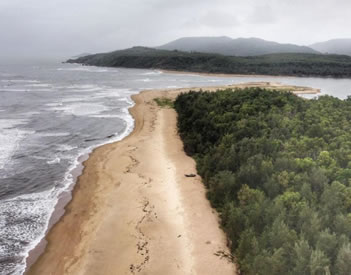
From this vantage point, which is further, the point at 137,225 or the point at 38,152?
the point at 38,152

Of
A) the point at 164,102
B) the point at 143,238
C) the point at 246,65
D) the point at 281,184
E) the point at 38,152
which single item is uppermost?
the point at 246,65

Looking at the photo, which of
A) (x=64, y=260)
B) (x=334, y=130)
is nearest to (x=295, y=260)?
(x=64, y=260)

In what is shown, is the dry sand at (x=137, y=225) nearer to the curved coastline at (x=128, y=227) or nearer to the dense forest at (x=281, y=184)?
the curved coastline at (x=128, y=227)

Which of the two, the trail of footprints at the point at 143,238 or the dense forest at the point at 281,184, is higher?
the dense forest at the point at 281,184

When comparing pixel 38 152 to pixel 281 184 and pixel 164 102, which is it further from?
pixel 164 102

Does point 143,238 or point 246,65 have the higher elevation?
point 246,65

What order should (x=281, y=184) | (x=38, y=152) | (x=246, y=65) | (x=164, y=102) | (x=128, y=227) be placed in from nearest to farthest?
(x=281, y=184)
(x=128, y=227)
(x=38, y=152)
(x=164, y=102)
(x=246, y=65)

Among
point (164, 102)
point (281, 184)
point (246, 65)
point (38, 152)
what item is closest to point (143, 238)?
point (281, 184)

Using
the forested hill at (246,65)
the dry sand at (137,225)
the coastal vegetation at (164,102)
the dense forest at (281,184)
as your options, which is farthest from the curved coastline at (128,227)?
the forested hill at (246,65)
